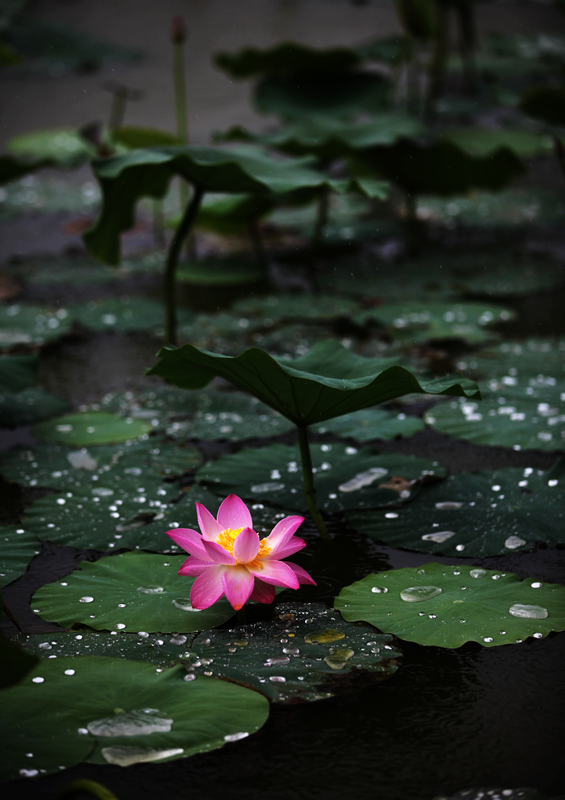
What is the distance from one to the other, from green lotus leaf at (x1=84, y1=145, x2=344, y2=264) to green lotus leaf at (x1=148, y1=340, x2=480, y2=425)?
1.98ft

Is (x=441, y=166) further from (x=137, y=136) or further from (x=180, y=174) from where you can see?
(x=180, y=174)

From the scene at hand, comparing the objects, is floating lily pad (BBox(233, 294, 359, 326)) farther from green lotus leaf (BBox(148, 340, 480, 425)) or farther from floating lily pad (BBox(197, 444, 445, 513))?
green lotus leaf (BBox(148, 340, 480, 425))

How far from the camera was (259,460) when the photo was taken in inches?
54.6

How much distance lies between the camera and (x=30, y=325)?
226 cm

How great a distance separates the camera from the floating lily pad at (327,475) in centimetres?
125

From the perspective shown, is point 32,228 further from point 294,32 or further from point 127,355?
point 294,32

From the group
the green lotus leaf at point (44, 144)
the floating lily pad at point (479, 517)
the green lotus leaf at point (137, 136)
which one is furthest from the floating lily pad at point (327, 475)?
the green lotus leaf at point (44, 144)

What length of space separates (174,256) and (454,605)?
128cm

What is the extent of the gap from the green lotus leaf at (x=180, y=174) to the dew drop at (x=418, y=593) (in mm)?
902

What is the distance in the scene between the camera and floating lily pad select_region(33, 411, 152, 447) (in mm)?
1527

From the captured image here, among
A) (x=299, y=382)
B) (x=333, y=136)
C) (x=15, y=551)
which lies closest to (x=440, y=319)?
(x=333, y=136)

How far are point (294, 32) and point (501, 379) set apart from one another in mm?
6178

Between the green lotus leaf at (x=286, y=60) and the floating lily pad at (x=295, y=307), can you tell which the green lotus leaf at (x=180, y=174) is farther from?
the green lotus leaf at (x=286, y=60)

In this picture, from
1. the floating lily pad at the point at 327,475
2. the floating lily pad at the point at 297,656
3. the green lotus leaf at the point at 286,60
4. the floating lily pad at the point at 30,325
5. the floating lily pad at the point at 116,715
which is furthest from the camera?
the green lotus leaf at the point at 286,60
